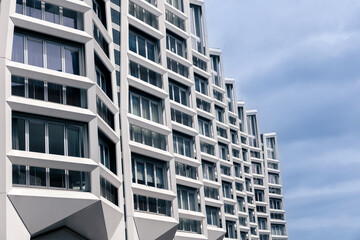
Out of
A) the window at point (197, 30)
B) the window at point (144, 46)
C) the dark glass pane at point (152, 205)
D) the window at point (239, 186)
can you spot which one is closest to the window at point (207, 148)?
the window at point (197, 30)

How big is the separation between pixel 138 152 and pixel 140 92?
5.53 m

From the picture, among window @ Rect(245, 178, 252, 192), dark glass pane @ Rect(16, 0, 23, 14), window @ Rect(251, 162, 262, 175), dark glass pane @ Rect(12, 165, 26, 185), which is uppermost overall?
window @ Rect(251, 162, 262, 175)

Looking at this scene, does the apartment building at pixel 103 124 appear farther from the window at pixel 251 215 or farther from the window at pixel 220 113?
the window at pixel 251 215

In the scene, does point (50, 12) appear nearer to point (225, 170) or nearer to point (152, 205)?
point (152, 205)

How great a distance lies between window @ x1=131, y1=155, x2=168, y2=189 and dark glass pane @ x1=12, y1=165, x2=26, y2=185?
14699 mm

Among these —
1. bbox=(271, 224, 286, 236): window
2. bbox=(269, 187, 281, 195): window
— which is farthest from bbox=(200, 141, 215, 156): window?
bbox=(269, 187, 281, 195): window

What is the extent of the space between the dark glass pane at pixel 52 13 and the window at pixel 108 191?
10.0 meters

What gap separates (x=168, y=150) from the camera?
171 feet

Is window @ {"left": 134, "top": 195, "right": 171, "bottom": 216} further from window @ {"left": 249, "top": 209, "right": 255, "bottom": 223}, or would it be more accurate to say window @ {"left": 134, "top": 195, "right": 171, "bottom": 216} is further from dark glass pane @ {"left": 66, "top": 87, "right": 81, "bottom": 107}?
window @ {"left": 249, "top": 209, "right": 255, "bottom": 223}

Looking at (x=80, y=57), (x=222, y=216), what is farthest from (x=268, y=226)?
(x=80, y=57)

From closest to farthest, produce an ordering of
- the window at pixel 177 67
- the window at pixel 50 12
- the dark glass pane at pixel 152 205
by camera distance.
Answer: the window at pixel 50 12, the dark glass pane at pixel 152 205, the window at pixel 177 67

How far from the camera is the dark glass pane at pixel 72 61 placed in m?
37.8

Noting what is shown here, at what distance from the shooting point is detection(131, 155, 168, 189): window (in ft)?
159

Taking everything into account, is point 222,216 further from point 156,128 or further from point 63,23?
point 63,23
